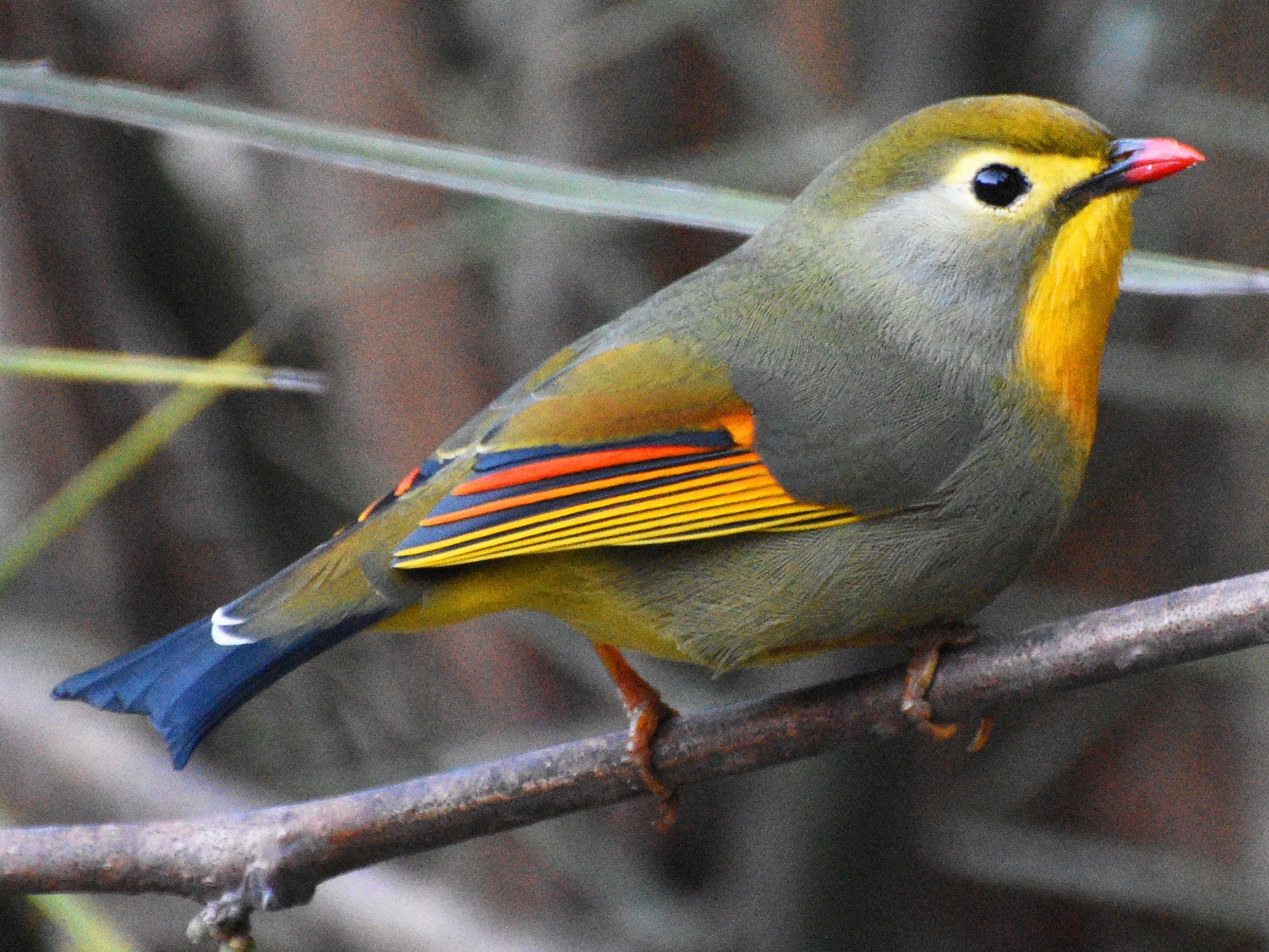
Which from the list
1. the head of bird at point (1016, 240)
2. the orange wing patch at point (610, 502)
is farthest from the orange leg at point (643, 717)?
the head of bird at point (1016, 240)

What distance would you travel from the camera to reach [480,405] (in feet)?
16.7

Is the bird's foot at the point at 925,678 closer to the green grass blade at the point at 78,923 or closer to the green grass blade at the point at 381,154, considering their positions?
the green grass blade at the point at 381,154

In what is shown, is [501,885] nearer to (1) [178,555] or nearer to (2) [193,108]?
(1) [178,555]

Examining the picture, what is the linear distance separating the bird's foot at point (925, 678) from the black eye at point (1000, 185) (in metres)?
0.80

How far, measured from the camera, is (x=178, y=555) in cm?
538

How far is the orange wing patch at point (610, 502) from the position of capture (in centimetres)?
253

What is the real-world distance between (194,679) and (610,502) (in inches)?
30.4

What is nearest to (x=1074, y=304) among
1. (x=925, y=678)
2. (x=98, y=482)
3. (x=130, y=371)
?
(x=925, y=678)

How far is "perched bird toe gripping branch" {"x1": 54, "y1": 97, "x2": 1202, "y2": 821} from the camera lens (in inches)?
102

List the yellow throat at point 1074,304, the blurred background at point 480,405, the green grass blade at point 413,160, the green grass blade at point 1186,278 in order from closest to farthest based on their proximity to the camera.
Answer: the green grass blade at point 1186,278 → the green grass blade at point 413,160 → the yellow throat at point 1074,304 → the blurred background at point 480,405

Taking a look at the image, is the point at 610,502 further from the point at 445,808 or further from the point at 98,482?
Result: the point at 98,482

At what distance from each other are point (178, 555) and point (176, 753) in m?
3.11

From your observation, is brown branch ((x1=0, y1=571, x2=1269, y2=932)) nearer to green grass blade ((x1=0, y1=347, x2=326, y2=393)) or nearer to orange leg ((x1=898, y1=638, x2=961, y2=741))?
orange leg ((x1=898, y1=638, x2=961, y2=741))

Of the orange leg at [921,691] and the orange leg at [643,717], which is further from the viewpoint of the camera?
the orange leg at [643,717]
